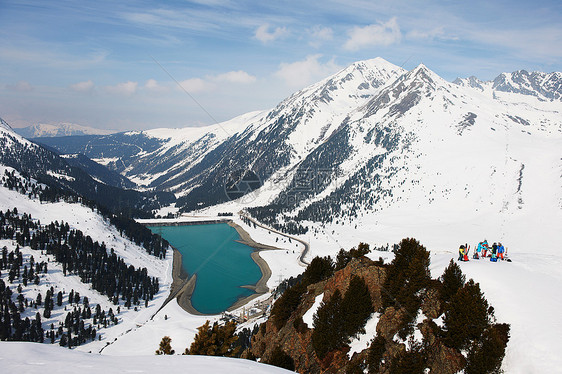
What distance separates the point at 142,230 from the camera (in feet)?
637

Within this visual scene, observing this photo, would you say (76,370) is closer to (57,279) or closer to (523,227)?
(57,279)

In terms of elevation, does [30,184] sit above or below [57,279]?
above

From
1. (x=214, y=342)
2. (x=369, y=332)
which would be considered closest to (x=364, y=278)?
(x=369, y=332)

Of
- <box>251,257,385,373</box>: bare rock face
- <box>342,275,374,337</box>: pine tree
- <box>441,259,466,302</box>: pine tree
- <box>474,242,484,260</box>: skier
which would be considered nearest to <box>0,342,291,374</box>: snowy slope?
<box>251,257,385,373</box>: bare rock face

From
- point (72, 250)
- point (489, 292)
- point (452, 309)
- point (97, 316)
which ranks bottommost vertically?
point (97, 316)

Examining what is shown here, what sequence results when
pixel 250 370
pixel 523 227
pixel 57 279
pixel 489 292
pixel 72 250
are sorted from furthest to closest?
pixel 523 227, pixel 72 250, pixel 57 279, pixel 489 292, pixel 250 370

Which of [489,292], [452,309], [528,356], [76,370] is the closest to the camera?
[76,370]

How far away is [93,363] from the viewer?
1620cm

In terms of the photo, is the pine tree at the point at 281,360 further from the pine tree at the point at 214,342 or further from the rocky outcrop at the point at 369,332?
the pine tree at the point at 214,342

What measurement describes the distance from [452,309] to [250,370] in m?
18.3

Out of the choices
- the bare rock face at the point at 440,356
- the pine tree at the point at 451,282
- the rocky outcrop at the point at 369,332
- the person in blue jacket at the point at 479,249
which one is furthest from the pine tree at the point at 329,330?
the person in blue jacket at the point at 479,249

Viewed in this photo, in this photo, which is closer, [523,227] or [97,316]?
[97,316]

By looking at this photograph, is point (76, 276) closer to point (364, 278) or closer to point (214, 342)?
point (214, 342)

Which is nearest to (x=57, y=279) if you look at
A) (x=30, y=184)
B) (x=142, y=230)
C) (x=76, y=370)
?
(x=142, y=230)
